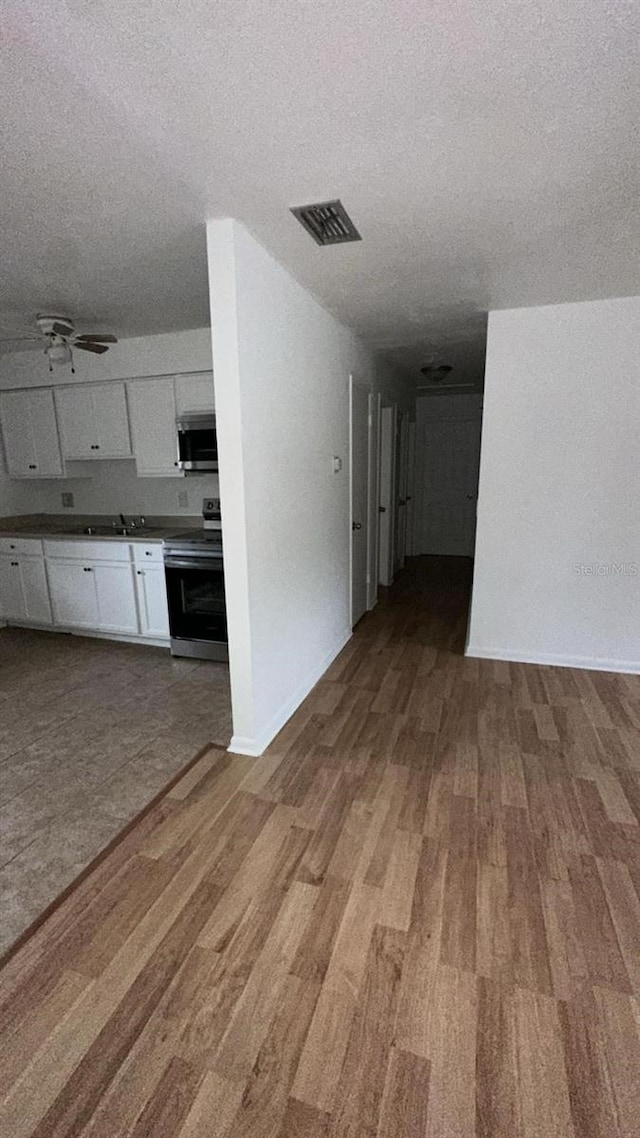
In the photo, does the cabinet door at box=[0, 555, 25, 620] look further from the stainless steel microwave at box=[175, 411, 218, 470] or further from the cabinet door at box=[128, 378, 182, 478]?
the stainless steel microwave at box=[175, 411, 218, 470]

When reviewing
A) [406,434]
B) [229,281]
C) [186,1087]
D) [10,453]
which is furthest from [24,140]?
[406,434]

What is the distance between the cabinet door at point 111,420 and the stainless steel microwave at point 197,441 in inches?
27.6

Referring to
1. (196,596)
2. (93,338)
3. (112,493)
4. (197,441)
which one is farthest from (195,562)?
(112,493)

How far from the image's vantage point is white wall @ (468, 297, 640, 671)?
10.2ft

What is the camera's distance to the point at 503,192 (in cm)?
177

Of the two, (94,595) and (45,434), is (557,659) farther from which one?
(45,434)

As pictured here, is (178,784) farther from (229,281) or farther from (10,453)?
(10,453)

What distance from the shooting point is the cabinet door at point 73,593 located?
405 cm

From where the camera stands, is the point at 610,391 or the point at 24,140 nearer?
the point at 24,140

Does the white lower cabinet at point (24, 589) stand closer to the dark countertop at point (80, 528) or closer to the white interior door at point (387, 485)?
the dark countertop at point (80, 528)

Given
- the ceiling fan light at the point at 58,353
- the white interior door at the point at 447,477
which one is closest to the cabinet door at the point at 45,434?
the ceiling fan light at the point at 58,353

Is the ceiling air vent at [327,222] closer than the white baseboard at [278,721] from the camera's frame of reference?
Yes

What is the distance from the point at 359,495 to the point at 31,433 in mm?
2998

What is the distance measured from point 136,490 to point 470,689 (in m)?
3.38
